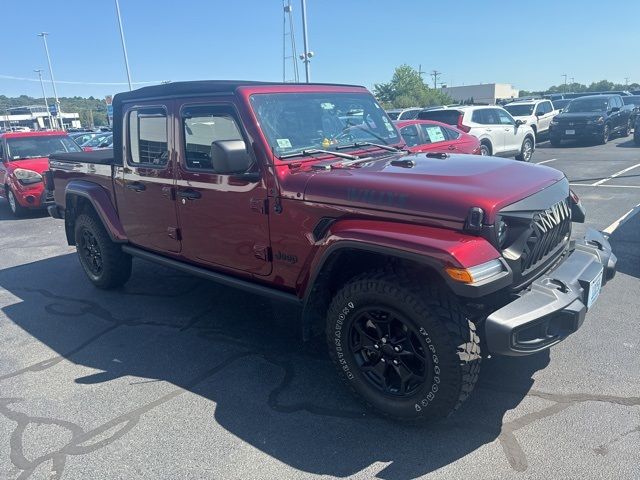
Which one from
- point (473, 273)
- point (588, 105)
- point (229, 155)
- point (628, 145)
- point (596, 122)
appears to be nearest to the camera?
point (473, 273)

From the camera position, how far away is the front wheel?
1422cm

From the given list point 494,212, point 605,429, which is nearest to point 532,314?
point 494,212

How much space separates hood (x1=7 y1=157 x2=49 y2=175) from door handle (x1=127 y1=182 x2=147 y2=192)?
6.90 meters

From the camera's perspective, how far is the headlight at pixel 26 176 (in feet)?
33.2

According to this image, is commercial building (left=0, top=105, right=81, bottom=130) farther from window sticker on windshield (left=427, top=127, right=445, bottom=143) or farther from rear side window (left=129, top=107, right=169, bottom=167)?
rear side window (left=129, top=107, right=169, bottom=167)

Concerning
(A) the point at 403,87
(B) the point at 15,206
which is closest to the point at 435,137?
(B) the point at 15,206

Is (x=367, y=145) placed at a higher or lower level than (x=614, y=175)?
higher

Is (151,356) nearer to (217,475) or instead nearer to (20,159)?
(217,475)

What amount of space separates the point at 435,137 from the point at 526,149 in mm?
5876

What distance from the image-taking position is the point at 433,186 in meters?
2.81

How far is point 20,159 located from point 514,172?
1074 cm

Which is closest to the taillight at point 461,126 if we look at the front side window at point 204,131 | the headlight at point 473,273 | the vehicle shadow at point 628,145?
the vehicle shadow at point 628,145

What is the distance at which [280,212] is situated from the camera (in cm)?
333

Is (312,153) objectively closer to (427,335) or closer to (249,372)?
(427,335)
